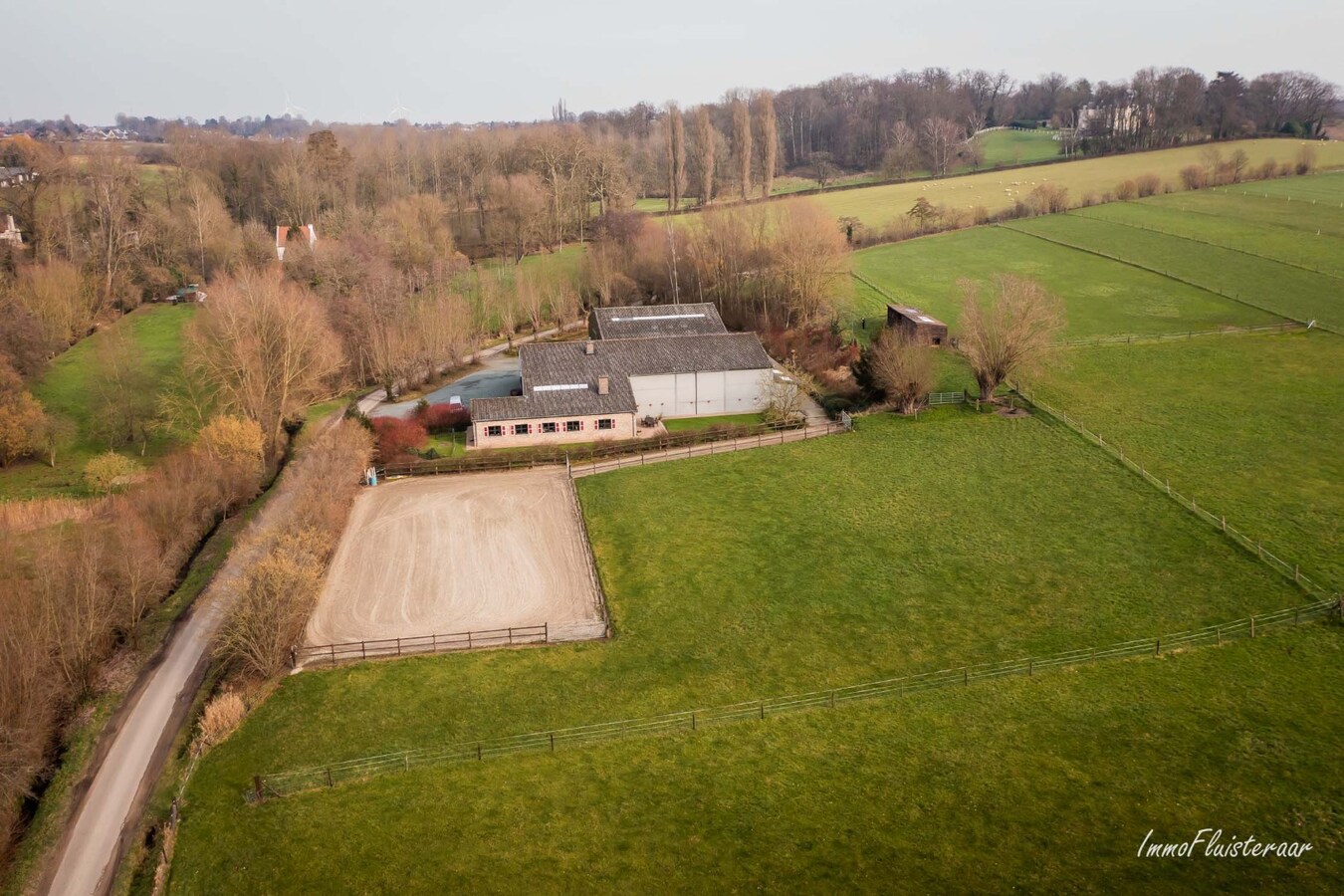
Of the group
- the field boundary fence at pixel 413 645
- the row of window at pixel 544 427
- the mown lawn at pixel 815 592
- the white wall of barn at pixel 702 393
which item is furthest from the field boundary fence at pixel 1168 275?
the field boundary fence at pixel 413 645

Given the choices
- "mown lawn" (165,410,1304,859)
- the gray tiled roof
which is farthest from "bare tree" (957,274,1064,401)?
the gray tiled roof

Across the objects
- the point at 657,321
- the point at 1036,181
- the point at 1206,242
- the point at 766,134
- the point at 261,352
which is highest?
the point at 766,134

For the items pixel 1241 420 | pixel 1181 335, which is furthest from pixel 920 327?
pixel 1241 420

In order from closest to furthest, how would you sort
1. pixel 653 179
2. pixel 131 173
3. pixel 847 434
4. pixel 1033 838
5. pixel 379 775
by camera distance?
pixel 1033 838 < pixel 379 775 < pixel 847 434 < pixel 131 173 < pixel 653 179

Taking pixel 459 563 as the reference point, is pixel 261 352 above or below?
above

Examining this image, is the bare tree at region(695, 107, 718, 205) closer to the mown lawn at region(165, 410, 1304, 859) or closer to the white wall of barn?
the white wall of barn

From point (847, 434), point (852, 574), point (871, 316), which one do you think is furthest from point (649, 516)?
point (871, 316)

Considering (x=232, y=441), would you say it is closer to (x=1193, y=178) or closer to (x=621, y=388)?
(x=621, y=388)

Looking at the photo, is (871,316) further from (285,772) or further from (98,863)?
(98,863)

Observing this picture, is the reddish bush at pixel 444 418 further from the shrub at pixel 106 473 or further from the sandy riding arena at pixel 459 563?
the shrub at pixel 106 473
